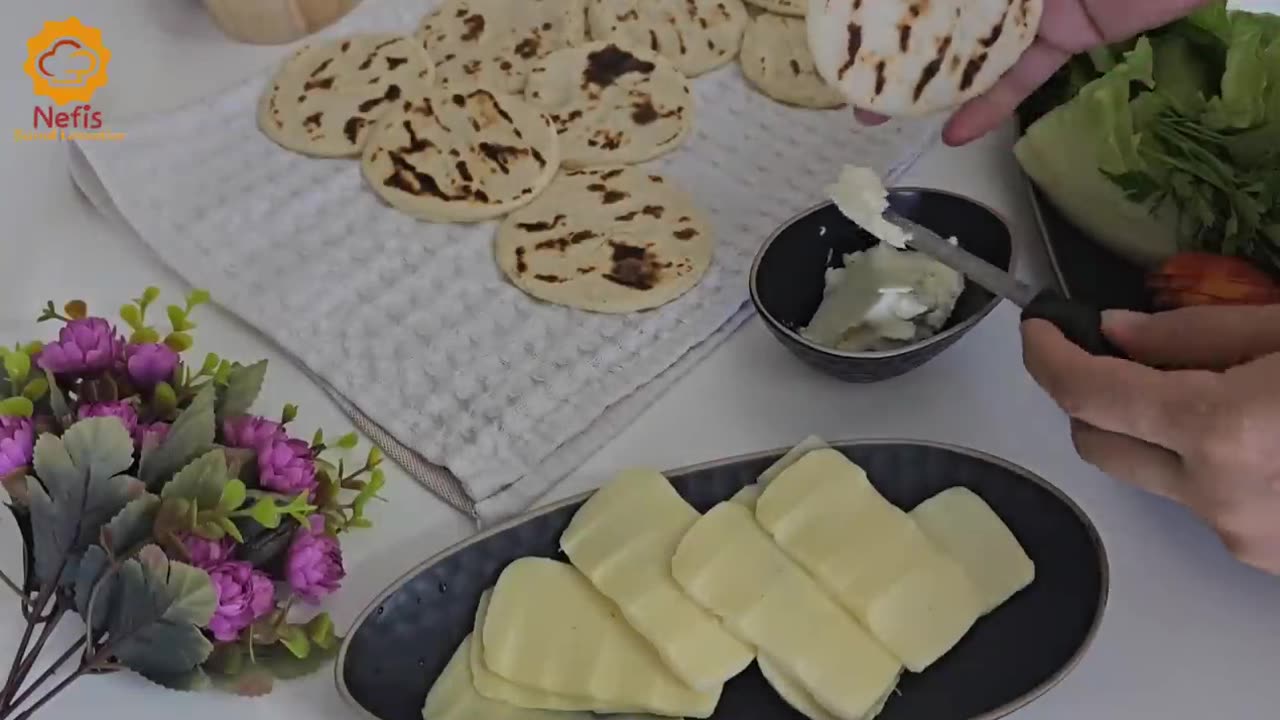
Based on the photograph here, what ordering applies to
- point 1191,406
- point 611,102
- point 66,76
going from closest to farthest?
point 1191,406
point 611,102
point 66,76

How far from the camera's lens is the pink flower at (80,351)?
845mm

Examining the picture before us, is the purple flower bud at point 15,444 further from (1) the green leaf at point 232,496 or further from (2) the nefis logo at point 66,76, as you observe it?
(2) the nefis logo at point 66,76

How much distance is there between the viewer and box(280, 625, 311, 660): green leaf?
0.80 m

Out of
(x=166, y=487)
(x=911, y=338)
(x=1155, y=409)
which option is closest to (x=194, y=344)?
(x=166, y=487)

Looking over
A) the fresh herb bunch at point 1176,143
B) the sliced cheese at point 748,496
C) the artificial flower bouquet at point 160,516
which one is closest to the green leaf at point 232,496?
the artificial flower bouquet at point 160,516

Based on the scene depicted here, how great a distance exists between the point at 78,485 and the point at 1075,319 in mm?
719

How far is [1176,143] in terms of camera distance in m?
0.97

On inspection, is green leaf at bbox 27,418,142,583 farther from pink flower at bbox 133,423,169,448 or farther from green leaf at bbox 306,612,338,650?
green leaf at bbox 306,612,338,650

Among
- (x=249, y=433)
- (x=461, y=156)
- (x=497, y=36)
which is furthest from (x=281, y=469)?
(x=497, y=36)

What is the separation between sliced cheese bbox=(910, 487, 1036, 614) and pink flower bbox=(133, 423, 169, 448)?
573 millimetres

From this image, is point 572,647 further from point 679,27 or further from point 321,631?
point 679,27

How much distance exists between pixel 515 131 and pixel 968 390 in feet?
1.86

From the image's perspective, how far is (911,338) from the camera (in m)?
0.96

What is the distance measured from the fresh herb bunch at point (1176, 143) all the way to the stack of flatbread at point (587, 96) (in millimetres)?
103
